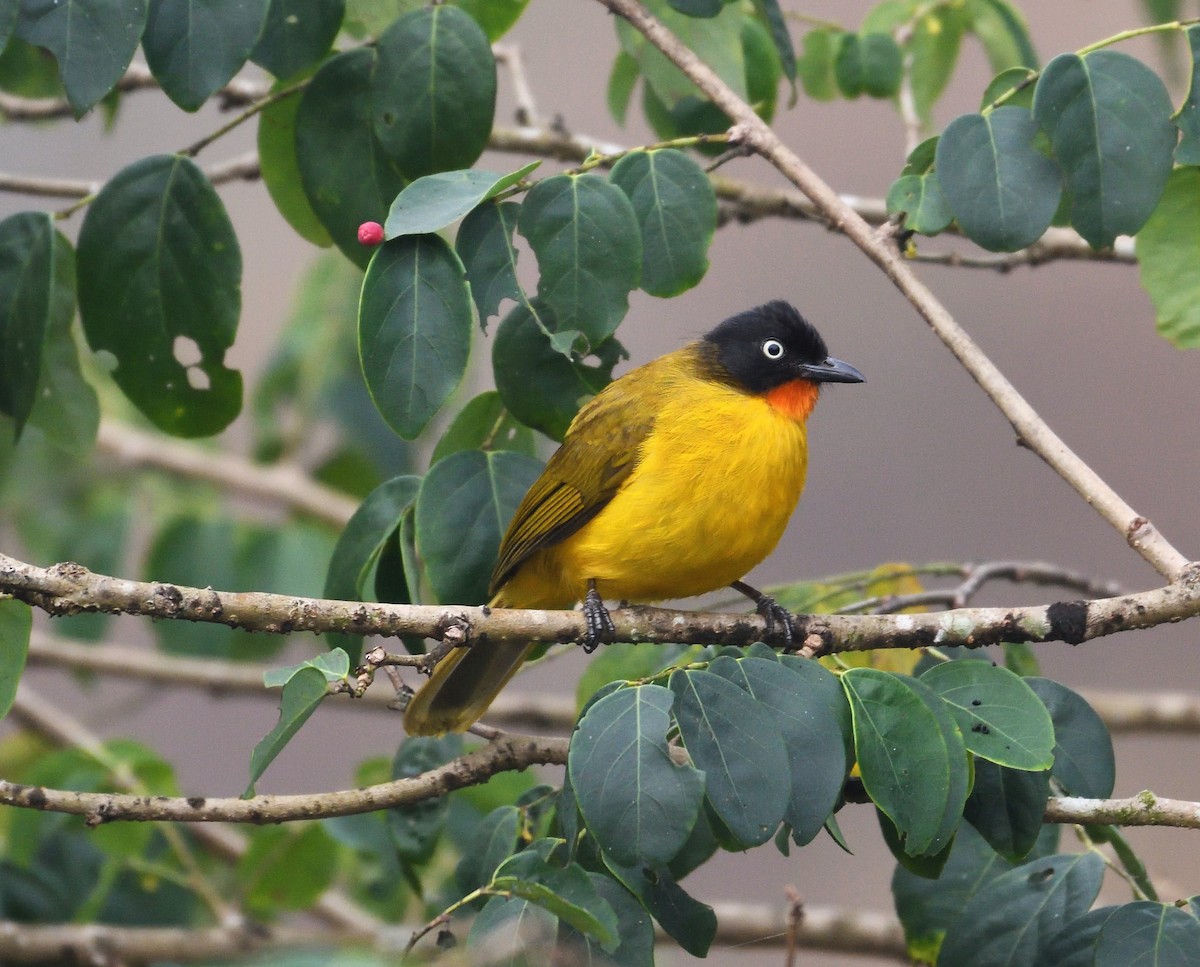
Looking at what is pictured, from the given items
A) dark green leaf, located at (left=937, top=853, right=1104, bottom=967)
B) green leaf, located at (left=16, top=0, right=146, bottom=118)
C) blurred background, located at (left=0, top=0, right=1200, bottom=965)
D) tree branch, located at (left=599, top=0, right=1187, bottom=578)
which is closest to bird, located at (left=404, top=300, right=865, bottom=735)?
tree branch, located at (left=599, top=0, right=1187, bottom=578)

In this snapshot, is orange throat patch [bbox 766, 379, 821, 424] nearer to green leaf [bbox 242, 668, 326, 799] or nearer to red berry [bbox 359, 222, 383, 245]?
red berry [bbox 359, 222, 383, 245]

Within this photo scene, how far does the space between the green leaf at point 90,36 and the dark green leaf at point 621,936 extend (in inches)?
67.3

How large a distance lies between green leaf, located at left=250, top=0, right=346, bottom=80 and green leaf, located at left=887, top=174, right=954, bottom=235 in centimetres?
120

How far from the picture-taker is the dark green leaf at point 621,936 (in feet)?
7.26

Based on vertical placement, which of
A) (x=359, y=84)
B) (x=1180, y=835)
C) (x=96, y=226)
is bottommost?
(x=1180, y=835)

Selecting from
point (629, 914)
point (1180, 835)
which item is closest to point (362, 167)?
point (629, 914)

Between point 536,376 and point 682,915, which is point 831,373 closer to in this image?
point 536,376

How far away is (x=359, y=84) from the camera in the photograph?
10.1ft

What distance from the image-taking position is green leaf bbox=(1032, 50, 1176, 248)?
267cm

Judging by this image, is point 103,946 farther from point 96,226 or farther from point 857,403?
point 857,403

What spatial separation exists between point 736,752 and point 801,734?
12 cm

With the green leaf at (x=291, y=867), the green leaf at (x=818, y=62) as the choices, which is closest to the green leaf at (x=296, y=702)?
the green leaf at (x=291, y=867)

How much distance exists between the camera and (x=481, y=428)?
10.8ft

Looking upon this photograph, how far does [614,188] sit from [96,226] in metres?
1.19
